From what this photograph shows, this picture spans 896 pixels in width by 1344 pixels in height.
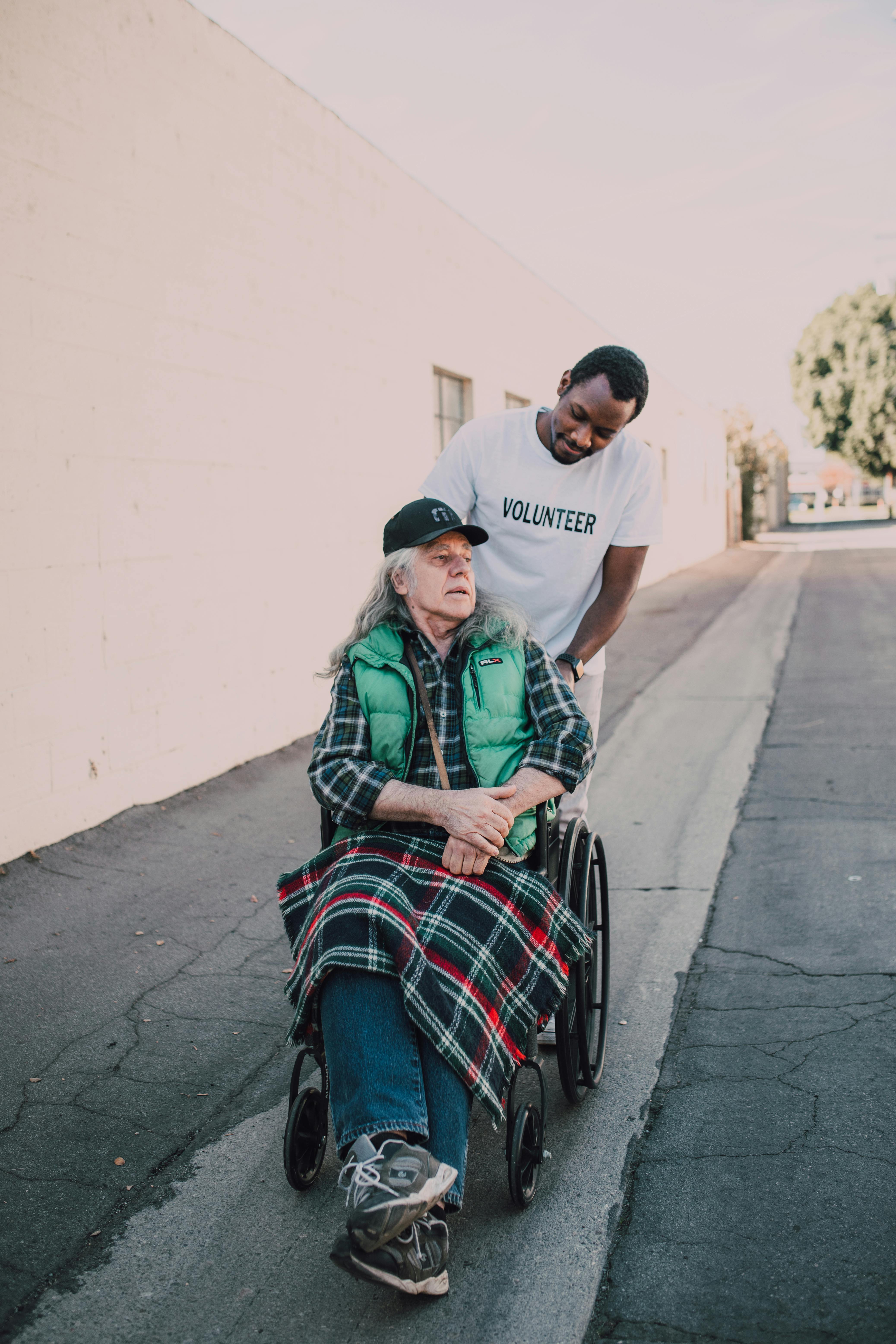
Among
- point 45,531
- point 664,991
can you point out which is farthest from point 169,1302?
point 45,531

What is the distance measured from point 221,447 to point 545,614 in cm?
358

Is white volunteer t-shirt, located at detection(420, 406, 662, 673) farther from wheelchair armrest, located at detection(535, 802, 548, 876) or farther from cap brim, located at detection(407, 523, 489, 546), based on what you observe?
wheelchair armrest, located at detection(535, 802, 548, 876)

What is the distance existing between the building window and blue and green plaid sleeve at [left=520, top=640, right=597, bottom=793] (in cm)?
707

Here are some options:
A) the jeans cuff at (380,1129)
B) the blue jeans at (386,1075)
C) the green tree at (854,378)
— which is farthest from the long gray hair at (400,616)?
the green tree at (854,378)

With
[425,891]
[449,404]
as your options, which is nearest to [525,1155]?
[425,891]

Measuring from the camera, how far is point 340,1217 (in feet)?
8.24

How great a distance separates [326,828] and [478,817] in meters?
0.50

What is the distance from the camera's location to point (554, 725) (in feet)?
9.36

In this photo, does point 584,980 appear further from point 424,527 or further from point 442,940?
point 424,527

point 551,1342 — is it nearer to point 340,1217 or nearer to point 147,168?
point 340,1217

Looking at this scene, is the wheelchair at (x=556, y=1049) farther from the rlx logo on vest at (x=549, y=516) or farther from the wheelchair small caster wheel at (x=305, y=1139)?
the rlx logo on vest at (x=549, y=516)

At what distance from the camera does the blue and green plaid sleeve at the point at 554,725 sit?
110 inches

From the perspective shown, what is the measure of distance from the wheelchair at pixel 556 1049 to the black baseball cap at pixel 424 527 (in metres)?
0.77

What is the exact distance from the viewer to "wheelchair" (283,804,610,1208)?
2.48m
